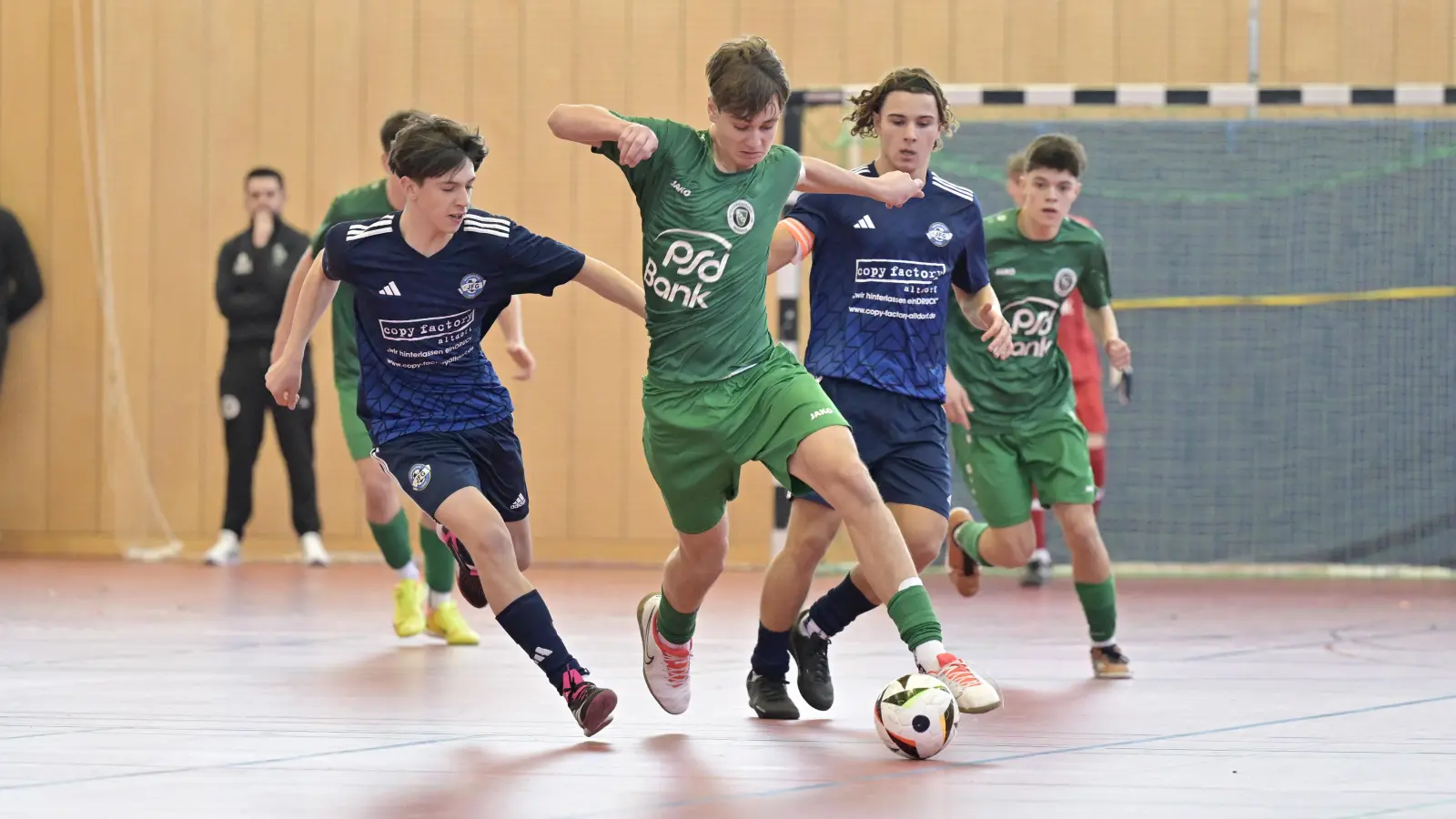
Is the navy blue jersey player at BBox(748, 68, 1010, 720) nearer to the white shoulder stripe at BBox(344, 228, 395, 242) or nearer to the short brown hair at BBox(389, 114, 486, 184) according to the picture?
the short brown hair at BBox(389, 114, 486, 184)

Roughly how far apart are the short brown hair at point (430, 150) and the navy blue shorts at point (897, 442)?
1.18 metres

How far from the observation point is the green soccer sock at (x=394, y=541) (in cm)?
701

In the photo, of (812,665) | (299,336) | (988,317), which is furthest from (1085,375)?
(299,336)

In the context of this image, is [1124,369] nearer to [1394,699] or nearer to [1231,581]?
[1394,699]

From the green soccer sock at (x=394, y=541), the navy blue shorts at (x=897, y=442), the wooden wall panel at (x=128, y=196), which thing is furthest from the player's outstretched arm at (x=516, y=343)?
the wooden wall panel at (x=128, y=196)

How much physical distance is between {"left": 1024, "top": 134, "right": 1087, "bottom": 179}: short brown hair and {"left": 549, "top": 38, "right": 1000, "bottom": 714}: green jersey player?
1.68 meters

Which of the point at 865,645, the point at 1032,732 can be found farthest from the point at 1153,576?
the point at 1032,732

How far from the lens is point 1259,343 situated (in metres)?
10.3

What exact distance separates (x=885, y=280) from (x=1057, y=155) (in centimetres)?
130

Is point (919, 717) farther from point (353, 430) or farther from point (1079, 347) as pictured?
point (1079, 347)

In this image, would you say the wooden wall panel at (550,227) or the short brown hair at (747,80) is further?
the wooden wall panel at (550,227)

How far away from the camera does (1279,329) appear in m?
10.3

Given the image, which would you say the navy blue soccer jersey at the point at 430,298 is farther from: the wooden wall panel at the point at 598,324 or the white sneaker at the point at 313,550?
the wooden wall panel at the point at 598,324

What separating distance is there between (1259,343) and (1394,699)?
18.0ft
